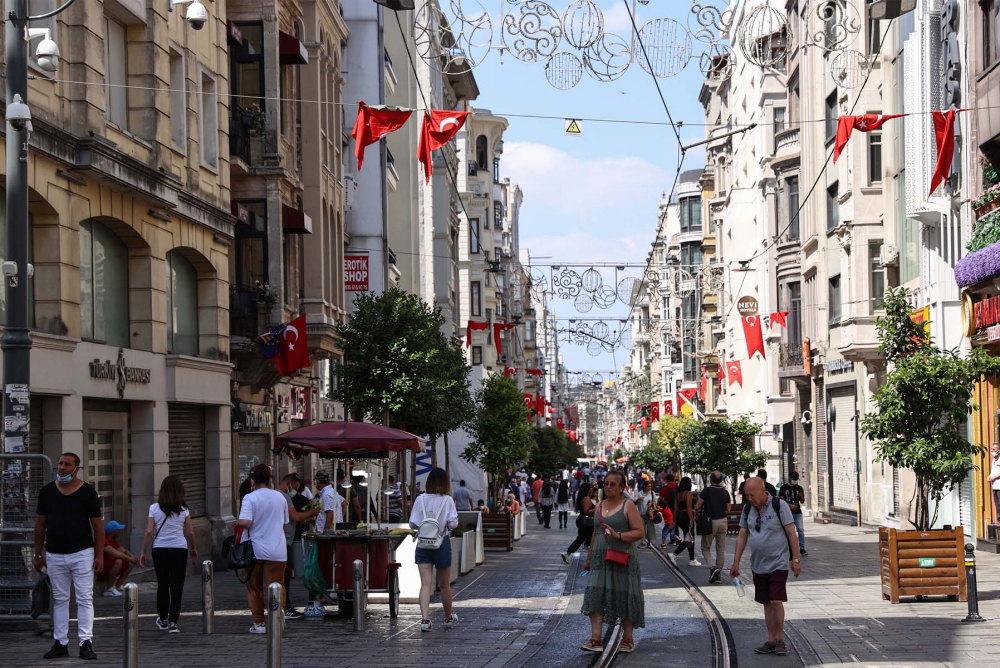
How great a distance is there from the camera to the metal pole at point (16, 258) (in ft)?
43.4

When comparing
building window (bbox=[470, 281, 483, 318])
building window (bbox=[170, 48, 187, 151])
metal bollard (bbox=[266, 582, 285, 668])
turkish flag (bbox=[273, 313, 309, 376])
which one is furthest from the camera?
building window (bbox=[470, 281, 483, 318])

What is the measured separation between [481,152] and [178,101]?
190ft

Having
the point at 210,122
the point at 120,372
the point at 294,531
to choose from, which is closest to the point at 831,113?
the point at 210,122

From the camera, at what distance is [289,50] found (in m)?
29.0

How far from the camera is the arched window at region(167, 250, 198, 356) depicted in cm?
2280

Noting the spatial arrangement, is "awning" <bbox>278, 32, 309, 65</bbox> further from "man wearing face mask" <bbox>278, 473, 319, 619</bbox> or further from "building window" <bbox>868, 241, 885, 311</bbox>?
"building window" <bbox>868, 241, 885, 311</bbox>

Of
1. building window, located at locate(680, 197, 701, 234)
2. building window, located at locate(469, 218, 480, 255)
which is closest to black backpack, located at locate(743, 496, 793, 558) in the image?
building window, located at locate(469, 218, 480, 255)

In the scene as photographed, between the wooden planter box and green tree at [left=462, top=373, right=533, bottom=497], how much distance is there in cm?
2392

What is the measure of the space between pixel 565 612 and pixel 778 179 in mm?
34500

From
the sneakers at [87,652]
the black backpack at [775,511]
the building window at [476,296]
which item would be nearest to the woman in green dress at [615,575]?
the black backpack at [775,511]

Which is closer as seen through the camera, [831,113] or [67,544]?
[67,544]

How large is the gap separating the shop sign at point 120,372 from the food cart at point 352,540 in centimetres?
294

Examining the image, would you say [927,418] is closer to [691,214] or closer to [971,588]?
[971,588]

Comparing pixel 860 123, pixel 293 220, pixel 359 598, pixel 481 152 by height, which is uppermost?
pixel 481 152
